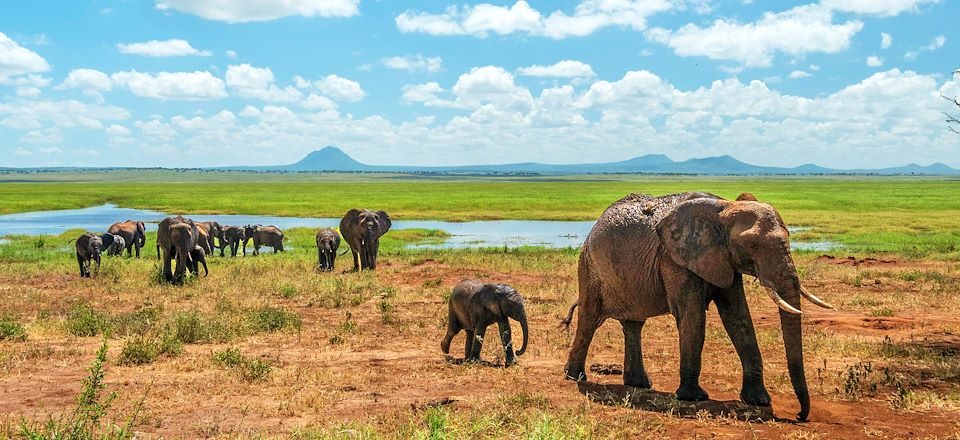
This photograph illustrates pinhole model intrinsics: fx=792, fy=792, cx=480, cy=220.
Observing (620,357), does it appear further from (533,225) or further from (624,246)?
(533,225)

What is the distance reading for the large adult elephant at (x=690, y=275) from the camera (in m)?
7.48

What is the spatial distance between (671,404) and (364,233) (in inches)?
679

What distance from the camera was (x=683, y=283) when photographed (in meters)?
8.48

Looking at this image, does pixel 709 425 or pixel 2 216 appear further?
pixel 2 216

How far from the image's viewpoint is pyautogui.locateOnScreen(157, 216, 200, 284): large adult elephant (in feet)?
66.3

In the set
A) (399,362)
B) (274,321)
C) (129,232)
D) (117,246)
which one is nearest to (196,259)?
(117,246)

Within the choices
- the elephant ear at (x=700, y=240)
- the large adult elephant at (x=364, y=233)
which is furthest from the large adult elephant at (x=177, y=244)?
the elephant ear at (x=700, y=240)

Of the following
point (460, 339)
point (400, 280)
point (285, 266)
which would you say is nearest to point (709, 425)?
point (460, 339)

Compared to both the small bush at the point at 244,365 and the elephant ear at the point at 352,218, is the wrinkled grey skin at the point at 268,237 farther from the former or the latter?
the small bush at the point at 244,365

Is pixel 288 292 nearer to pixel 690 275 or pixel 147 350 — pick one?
pixel 147 350

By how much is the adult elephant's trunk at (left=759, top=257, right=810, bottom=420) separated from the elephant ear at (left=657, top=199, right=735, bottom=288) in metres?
0.56

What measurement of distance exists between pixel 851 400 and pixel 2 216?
66834mm

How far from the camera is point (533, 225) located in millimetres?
53344

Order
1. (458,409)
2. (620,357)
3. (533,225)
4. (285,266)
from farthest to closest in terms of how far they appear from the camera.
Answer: (533,225)
(285,266)
(620,357)
(458,409)
